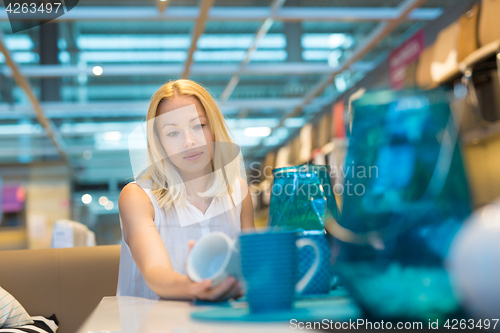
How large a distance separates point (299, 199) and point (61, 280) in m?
1.38

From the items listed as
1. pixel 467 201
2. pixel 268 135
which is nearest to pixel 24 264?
pixel 467 201

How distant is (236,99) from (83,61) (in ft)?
6.81

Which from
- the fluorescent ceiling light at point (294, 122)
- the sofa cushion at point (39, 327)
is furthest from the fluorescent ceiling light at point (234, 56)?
the sofa cushion at point (39, 327)

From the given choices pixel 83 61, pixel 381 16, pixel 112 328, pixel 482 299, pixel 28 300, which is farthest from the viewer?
pixel 83 61

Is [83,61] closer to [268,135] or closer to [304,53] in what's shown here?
[304,53]

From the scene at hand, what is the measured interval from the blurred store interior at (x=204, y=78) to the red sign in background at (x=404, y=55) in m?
0.05

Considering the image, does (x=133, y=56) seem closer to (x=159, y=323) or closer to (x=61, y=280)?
(x=61, y=280)

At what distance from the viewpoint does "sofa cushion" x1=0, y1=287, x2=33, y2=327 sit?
1480 mm

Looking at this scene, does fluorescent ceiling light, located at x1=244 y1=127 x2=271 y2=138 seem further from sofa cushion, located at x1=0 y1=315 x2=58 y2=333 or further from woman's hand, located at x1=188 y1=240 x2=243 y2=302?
woman's hand, located at x1=188 y1=240 x2=243 y2=302

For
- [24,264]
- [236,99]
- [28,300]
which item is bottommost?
[28,300]

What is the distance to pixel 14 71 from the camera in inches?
187

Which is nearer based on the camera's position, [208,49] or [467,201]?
[467,201]

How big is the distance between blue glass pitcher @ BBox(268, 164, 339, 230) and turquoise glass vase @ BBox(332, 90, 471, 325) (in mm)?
246

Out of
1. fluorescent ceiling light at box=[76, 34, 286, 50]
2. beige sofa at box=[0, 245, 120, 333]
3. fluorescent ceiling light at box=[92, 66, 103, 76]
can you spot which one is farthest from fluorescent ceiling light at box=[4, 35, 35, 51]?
beige sofa at box=[0, 245, 120, 333]
